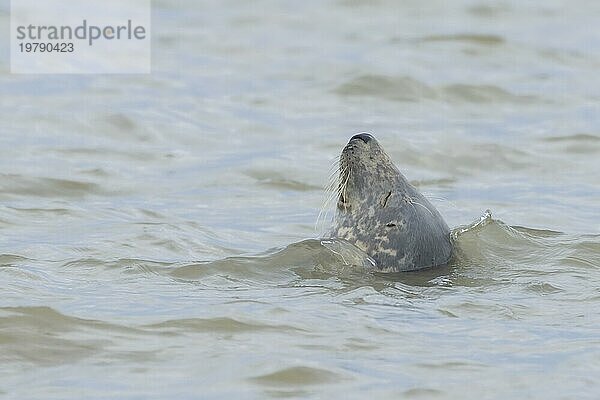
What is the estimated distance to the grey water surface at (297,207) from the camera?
6797 millimetres

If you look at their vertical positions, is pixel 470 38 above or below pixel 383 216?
above

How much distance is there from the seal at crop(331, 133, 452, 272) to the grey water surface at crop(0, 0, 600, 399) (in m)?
0.14

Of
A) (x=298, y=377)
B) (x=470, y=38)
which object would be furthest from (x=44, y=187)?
(x=470, y=38)

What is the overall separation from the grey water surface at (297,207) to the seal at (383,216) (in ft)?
0.46

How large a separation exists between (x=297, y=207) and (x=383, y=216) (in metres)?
2.48

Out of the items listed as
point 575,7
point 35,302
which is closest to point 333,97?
point 575,7

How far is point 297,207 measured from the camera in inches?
434

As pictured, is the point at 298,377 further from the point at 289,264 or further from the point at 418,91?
the point at 418,91

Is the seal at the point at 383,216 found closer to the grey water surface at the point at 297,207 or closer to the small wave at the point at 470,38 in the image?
the grey water surface at the point at 297,207

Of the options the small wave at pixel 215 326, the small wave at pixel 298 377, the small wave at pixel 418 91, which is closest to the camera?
the small wave at pixel 298 377

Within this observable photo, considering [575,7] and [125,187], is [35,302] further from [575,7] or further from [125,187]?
[575,7]

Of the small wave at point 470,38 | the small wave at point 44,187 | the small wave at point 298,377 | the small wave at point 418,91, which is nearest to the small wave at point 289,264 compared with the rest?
the small wave at point 298,377

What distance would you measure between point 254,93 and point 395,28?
3.68m

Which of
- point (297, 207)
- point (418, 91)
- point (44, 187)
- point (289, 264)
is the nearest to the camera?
point (289, 264)
